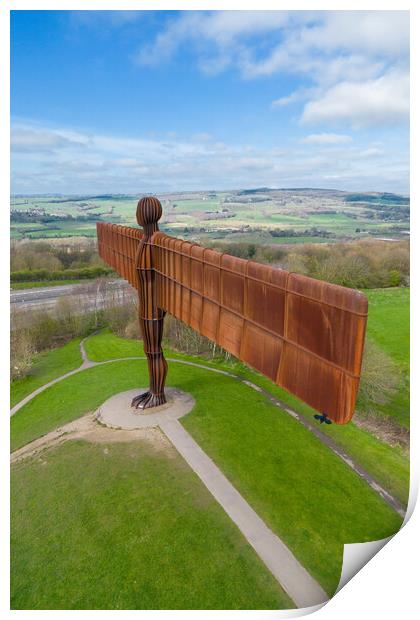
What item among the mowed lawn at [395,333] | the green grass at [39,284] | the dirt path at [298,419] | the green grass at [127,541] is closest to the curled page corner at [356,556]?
the green grass at [127,541]

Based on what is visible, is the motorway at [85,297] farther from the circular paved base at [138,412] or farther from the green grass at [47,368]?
the circular paved base at [138,412]

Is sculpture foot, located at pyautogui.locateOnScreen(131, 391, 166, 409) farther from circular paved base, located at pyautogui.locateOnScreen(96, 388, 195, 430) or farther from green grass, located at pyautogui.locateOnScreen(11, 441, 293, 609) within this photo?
green grass, located at pyautogui.locateOnScreen(11, 441, 293, 609)

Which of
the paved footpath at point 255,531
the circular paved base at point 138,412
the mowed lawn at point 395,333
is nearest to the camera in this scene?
the paved footpath at point 255,531

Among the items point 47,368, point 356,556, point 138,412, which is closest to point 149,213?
point 138,412

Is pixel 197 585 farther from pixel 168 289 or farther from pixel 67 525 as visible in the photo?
pixel 168 289

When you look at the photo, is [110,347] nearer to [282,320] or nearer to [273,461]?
[273,461]

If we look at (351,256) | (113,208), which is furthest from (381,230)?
(113,208)
